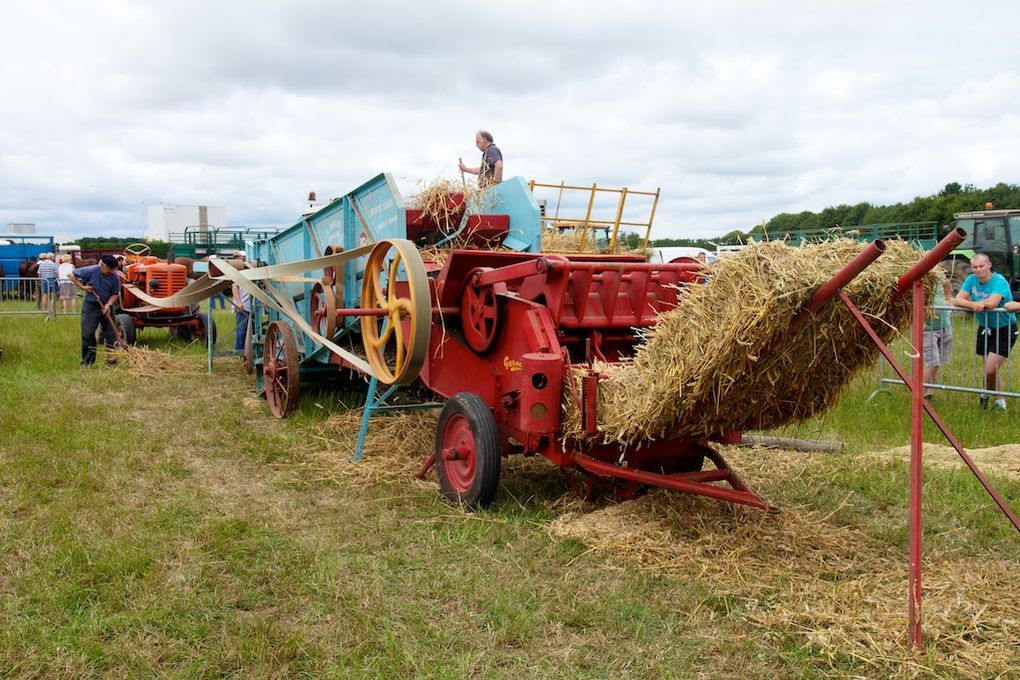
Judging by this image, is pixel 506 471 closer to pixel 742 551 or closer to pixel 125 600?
pixel 742 551

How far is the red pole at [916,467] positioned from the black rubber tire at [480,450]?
2.45m

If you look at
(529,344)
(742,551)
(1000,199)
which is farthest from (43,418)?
(1000,199)

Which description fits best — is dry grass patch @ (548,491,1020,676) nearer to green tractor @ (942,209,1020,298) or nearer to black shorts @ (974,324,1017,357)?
black shorts @ (974,324,1017,357)

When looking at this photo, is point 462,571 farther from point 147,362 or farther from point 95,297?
point 95,297

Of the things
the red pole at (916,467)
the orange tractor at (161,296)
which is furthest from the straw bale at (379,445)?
the orange tractor at (161,296)

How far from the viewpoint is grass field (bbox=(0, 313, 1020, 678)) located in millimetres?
3439

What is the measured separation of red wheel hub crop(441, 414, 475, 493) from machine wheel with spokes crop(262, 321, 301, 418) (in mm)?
3161

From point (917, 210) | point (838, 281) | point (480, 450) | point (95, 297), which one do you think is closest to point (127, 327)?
point (95, 297)

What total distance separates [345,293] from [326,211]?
0.92 meters

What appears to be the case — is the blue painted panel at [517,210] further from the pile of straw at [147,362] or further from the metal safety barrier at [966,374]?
the pile of straw at [147,362]

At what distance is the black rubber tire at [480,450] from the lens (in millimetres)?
5078

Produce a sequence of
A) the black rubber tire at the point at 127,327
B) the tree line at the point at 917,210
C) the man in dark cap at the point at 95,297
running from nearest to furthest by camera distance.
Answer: the man in dark cap at the point at 95,297
the black rubber tire at the point at 127,327
the tree line at the point at 917,210

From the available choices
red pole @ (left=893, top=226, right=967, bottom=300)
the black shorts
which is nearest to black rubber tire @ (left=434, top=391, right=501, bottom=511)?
red pole @ (left=893, top=226, right=967, bottom=300)

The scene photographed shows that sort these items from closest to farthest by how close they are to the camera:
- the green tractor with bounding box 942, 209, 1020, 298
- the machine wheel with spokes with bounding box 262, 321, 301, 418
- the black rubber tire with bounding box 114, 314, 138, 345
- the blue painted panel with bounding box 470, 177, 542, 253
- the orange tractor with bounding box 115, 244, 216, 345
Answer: the blue painted panel with bounding box 470, 177, 542, 253 < the machine wheel with spokes with bounding box 262, 321, 301, 418 < the black rubber tire with bounding box 114, 314, 138, 345 < the orange tractor with bounding box 115, 244, 216, 345 < the green tractor with bounding box 942, 209, 1020, 298
